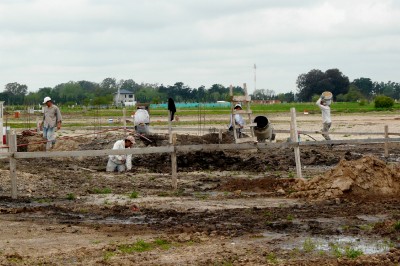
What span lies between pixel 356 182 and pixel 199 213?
3661mm

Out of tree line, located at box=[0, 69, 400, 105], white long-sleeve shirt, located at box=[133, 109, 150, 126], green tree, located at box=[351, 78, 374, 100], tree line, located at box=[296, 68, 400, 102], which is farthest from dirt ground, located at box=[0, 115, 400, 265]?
green tree, located at box=[351, 78, 374, 100]

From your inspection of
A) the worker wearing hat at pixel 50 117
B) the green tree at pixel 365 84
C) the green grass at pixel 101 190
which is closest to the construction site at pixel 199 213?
the green grass at pixel 101 190

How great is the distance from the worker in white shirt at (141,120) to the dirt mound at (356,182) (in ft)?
42.8

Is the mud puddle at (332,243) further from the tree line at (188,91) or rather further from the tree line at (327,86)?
the tree line at (327,86)

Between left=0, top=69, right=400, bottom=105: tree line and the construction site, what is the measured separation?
281 feet

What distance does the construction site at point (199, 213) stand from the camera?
408 inches

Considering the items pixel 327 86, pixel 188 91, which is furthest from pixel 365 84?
pixel 188 91

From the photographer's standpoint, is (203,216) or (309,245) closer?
(309,245)

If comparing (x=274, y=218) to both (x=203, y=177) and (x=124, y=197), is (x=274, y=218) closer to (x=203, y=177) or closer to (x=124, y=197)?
(x=124, y=197)

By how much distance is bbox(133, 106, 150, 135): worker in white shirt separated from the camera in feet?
95.9

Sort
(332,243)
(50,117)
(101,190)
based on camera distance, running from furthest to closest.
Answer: (50,117)
(101,190)
(332,243)

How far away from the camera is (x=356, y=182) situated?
53.0 ft

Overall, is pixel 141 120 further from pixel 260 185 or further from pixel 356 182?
pixel 356 182

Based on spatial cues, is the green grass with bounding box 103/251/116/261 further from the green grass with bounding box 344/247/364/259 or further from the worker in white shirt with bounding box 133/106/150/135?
the worker in white shirt with bounding box 133/106/150/135
